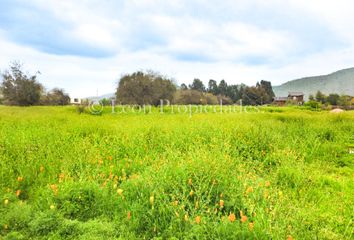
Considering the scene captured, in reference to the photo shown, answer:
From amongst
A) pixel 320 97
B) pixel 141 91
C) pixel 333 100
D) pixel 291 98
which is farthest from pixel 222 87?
pixel 141 91

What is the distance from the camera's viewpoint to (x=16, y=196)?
14.5 ft

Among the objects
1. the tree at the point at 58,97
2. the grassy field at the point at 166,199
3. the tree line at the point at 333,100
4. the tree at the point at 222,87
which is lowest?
the grassy field at the point at 166,199

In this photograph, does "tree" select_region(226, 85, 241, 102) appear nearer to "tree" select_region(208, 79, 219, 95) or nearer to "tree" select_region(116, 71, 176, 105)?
"tree" select_region(208, 79, 219, 95)

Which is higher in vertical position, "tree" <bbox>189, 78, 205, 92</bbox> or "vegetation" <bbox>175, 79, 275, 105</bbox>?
"tree" <bbox>189, 78, 205, 92</bbox>

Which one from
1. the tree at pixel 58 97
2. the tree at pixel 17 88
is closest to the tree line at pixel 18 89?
the tree at pixel 17 88

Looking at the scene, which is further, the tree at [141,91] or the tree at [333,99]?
the tree at [333,99]

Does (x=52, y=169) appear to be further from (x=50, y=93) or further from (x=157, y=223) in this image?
(x=50, y=93)

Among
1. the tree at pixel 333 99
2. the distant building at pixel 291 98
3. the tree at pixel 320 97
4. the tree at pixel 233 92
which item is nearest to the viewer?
the tree at pixel 333 99

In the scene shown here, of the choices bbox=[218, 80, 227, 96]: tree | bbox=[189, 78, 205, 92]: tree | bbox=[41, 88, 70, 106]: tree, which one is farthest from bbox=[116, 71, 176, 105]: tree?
bbox=[189, 78, 205, 92]: tree

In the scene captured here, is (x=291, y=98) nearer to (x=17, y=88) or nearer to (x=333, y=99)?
(x=333, y=99)

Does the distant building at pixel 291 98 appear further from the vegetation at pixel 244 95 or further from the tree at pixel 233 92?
the tree at pixel 233 92

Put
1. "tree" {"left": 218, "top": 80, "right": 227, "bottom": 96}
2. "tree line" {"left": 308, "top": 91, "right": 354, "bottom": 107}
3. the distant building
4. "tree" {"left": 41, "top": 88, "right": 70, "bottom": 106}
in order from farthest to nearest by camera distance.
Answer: "tree" {"left": 218, "top": 80, "right": 227, "bottom": 96} → the distant building → "tree" {"left": 41, "top": 88, "right": 70, "bottom": 106} → "tree line" {"left": 308, "top": 91, "right": 354, "bottom": 107}

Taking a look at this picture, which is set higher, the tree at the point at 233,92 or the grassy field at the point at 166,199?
the tree at the point at 233,92

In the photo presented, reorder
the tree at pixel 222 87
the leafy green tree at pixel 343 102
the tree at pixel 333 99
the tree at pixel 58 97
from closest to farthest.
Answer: the leafy green tree at pixel 343 102
the tree at pixel 333 99
the tree at pixel 58 97
the tree at pixel 222 87
